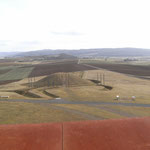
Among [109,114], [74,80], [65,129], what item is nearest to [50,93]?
[74,80]

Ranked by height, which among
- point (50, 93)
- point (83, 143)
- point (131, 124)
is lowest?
point (50, 93)

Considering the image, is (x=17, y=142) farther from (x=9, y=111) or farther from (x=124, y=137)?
(x=9, y=111)

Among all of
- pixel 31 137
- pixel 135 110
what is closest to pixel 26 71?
pixel 135 110

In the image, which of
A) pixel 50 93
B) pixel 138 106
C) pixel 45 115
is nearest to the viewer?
pixel 45 115

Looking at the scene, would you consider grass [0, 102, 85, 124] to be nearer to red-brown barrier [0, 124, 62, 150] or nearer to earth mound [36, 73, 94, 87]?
red-brown barrier [0, 124, 62, 150]

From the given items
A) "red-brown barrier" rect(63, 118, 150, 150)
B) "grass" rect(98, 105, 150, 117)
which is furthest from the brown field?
"red-brown barrier" rect(63, 118, 150, 150)

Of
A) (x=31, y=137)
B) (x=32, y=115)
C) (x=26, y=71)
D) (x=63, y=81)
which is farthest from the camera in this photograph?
(x=26, y=71)

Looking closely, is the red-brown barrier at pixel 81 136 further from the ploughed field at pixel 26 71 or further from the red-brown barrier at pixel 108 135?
the ploughed field at pixel 26 71

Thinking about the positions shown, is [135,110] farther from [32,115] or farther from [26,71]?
[26,71]

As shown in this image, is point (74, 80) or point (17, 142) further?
point (74, 80)
